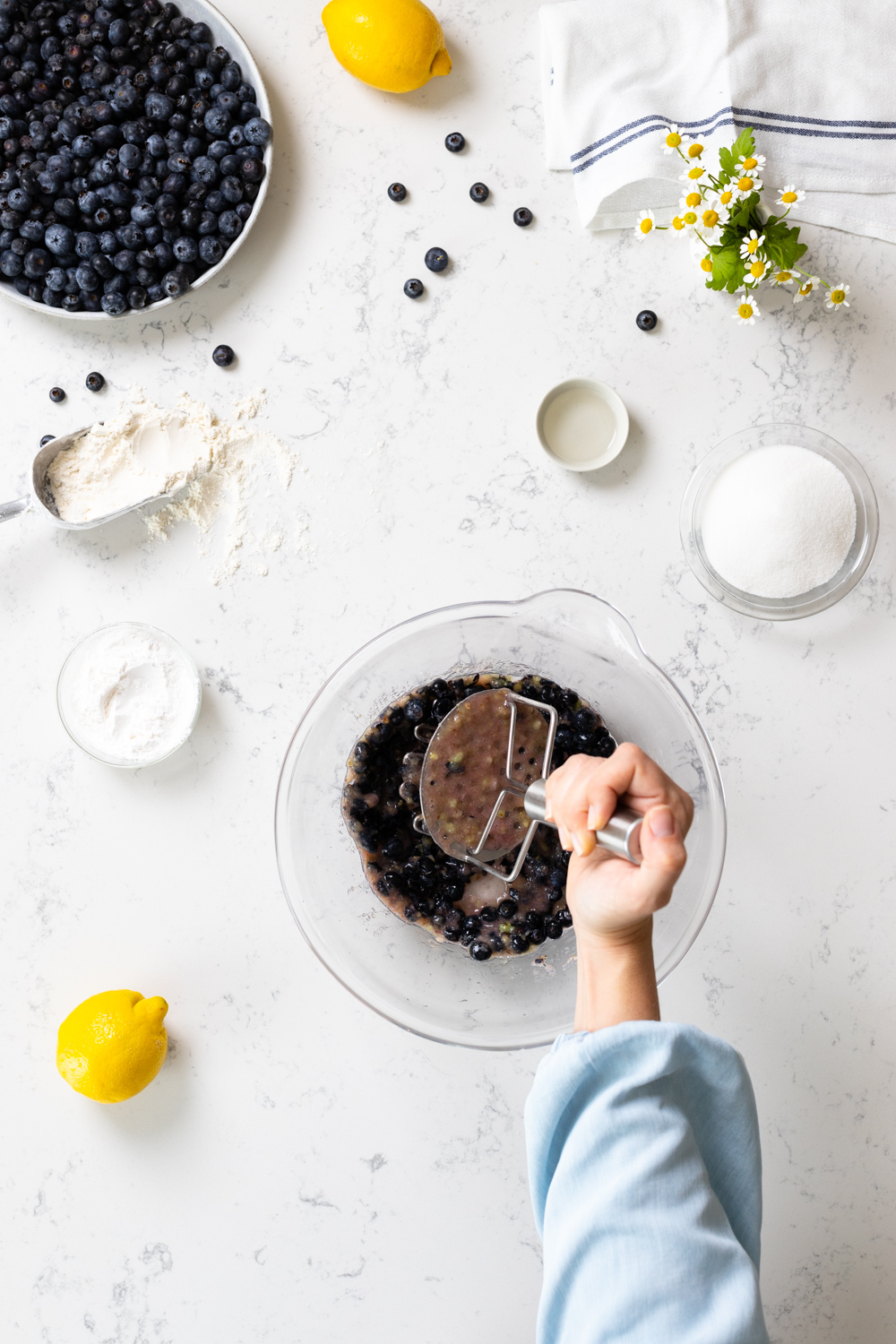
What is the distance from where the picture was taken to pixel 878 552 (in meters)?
1.50

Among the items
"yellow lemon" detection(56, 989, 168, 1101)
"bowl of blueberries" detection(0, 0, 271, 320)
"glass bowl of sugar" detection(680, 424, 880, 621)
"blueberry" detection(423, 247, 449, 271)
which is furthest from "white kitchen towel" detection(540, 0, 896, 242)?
"yellow lemon" detection(56, 989, 168, 1101)

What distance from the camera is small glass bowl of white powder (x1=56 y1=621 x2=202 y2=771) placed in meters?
1.48

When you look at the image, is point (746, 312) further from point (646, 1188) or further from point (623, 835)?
point (646, 1188)

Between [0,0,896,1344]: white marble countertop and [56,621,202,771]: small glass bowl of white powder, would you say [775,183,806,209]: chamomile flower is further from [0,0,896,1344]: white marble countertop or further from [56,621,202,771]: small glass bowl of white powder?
[56,621,202,771]: small glass bowl of white powder

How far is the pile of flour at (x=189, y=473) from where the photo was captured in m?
1.50

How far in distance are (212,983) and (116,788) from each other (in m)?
0.36

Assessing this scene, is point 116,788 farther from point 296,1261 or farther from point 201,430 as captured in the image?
point 296,1261

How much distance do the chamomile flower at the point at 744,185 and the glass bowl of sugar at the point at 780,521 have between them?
34 cm

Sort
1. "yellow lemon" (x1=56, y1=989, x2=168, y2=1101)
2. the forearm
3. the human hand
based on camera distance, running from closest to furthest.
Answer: the human hand
the forearm
"yellow lemon" (x1=56, y1=989, x2=168, y2=1101)

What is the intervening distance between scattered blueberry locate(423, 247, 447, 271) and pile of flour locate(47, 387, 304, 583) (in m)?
0.34

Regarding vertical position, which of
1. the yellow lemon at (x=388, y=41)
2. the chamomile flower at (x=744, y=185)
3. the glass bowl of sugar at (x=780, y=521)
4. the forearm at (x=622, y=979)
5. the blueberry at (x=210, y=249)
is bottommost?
the forearm at (x=622, y=979)

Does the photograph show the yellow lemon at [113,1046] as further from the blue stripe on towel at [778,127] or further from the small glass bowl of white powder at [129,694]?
the blue stripe on towel at [778,127]

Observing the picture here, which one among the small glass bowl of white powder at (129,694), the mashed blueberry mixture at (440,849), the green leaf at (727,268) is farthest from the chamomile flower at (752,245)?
the small glass bowl of white powder at (129,694)

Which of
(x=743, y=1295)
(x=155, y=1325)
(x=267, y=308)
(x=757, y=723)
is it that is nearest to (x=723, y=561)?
(x=757, y=723)
